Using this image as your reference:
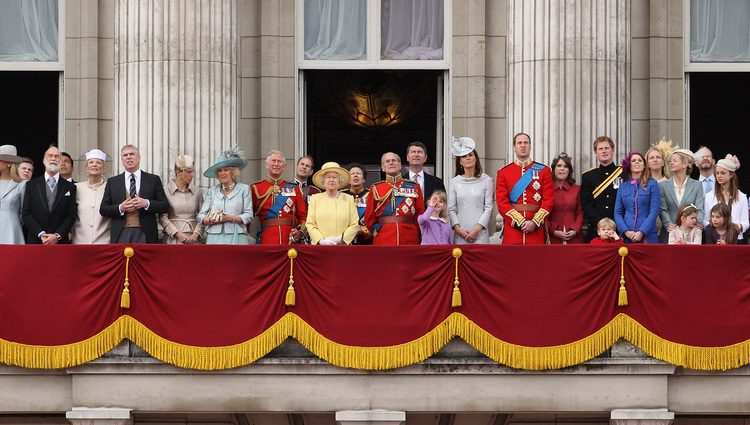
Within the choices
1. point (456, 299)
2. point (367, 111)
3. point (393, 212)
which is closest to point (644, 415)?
point (456, 299)

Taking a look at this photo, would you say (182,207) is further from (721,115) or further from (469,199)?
(721,115)

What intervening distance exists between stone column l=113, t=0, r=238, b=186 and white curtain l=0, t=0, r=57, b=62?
2.67 m

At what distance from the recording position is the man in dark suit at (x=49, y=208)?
2283 centimetres

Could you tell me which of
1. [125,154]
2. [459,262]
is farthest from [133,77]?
[459,262]

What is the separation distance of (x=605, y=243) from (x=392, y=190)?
2.75m

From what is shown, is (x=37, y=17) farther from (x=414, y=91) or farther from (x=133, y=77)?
(x=414, y=91)

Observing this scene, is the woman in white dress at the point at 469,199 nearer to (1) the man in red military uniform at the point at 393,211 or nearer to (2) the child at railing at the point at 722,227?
(1) the man in red military uniform at the point at 393,211

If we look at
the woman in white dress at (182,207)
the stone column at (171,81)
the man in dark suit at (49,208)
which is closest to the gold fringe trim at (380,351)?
the woman in white dress at (182,207)

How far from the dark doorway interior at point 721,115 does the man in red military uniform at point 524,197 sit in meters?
8.55

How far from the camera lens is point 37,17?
91.6 ft

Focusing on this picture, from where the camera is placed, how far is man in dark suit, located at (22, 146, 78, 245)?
22.8m

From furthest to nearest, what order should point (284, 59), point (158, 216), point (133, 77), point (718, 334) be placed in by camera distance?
1. point (284, 59)
2. point (133, 77)
3. point (158, 216)
4. point (718, 334)

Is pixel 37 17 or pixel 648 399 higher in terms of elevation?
pixel 37 17

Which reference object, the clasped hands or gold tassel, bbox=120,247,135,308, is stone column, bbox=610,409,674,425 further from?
the clasped hands
